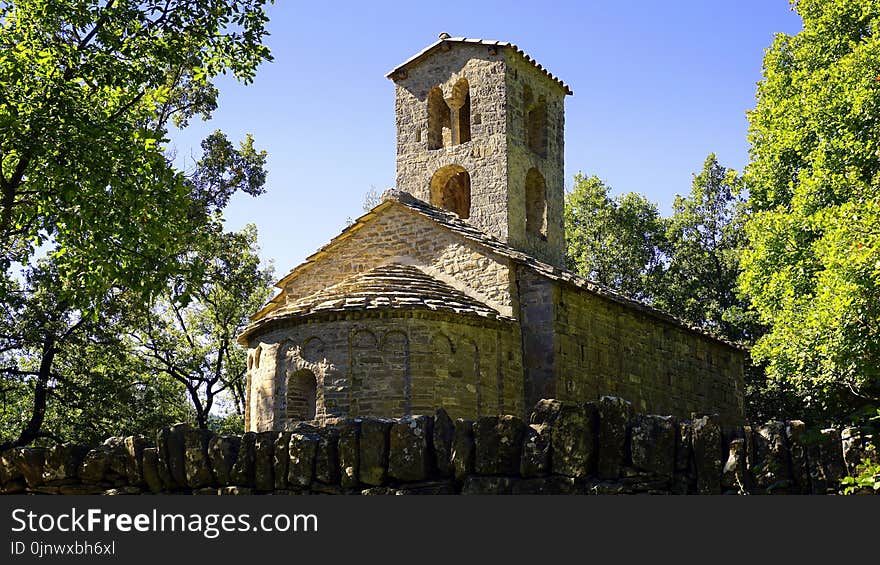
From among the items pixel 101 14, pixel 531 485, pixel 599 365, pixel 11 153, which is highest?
pixel 101 14

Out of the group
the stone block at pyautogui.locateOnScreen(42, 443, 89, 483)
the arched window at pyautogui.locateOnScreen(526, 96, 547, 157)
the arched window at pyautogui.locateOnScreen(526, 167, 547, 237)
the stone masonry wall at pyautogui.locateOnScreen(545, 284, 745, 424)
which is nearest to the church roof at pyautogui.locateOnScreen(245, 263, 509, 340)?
the stone masonry wall at pyautogui.locateOnScreen(545, 284, 745, 424)

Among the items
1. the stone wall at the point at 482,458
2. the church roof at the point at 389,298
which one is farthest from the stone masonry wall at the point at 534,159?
the stone wall at the point at 482,458

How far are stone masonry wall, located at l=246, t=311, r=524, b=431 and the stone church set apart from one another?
24 mm

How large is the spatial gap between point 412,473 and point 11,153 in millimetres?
8328

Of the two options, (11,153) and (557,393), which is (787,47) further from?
(11,153)

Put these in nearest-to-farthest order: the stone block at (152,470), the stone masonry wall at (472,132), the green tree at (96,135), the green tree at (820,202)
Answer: the stone block at (152,470) → the green tree at (96,135) → the green tree at (820,202) → the stone masonry wall at (472,132)

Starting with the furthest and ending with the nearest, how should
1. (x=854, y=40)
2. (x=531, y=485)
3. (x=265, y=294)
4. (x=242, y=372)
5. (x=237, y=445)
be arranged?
(x=265, y=294), (x=242, y=372), (x=854, y=40), (x=237, y=445), (x=531, y=485)

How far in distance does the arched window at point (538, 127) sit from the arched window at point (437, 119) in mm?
2039

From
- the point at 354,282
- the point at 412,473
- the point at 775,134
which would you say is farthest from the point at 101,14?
the point at 775,134

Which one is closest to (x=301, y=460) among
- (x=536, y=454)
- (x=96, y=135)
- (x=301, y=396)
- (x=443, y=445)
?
(x=443, y=445)

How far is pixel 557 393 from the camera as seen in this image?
16.4 m

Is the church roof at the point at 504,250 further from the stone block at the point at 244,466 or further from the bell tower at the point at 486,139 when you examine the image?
the stone block at the point at 244,466

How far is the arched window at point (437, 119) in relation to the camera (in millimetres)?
21578

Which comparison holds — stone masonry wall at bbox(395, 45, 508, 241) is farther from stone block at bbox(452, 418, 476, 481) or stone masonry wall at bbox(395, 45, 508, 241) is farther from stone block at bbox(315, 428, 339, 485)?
stone block at bbox(452, 418, 476, 481)
